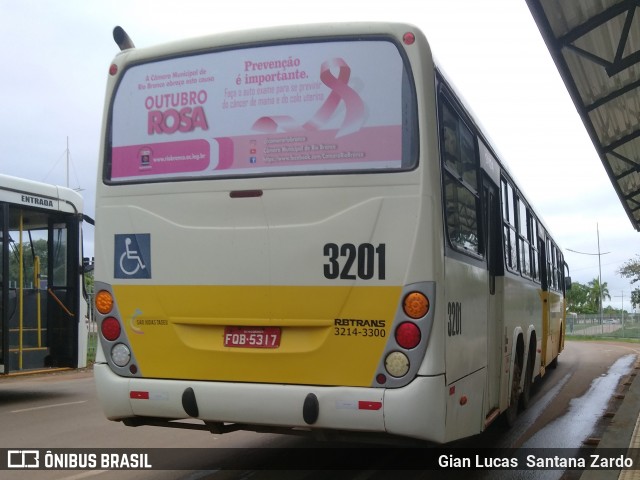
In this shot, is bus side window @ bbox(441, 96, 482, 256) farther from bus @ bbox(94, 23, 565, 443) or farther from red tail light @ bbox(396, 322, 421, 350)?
red tail light @ bbox(396, 322, 421, 350)

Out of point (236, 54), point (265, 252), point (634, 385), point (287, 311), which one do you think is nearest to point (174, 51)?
point (236, 54)

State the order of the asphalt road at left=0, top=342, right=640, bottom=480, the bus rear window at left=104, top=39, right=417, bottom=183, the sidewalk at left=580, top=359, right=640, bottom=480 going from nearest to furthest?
1. the bus rear window at left=104, top=39, right=417, bottom=183
2. the sidewalk at left=580, top=359, right=640, bottom=480
3. the asphalt road at left=0, top=342, right=640, bottom=480

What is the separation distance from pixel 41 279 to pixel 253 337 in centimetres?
786

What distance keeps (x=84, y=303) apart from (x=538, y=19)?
859 cm

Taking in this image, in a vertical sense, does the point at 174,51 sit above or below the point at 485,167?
above

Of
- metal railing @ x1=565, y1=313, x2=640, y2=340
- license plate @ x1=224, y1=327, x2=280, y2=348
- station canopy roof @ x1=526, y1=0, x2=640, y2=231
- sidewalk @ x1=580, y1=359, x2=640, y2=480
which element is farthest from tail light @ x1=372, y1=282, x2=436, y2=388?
metal railing @ x1=565, y1=313, x2=640, y2=340

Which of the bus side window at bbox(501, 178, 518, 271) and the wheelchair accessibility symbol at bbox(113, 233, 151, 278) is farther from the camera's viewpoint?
the bus side window at bbox(501, 178, 518, 271)

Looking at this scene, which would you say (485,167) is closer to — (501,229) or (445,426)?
(501,229)

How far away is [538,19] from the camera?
7.96 meters

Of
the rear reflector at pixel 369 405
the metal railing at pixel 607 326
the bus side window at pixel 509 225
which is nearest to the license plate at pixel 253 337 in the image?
the rear reflector at pixel 369 405

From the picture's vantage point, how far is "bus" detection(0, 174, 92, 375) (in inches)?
427

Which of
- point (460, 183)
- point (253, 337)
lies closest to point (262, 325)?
point (253, 337)

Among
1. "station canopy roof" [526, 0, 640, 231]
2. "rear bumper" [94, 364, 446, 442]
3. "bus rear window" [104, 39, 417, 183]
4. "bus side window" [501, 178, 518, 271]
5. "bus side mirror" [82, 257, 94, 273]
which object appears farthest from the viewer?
"bus side mirror" [82, 257, 94, 273]

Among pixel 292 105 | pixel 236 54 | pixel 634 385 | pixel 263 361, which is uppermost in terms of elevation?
pixel 236 54
